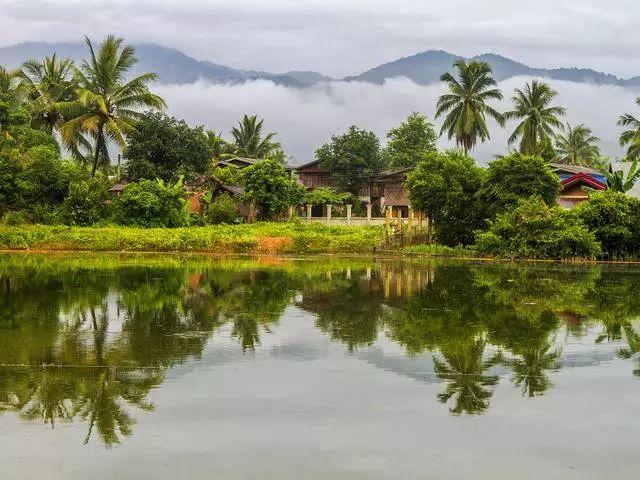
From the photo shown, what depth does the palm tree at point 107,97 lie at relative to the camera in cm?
3822

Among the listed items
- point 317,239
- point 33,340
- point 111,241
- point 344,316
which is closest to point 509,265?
point 317,239

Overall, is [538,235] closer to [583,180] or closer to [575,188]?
[583,180]

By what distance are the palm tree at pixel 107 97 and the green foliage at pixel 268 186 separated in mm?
6000

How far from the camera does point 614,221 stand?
30.7 m

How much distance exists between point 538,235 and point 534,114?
20807mm

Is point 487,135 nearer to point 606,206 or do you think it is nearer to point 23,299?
point 606,206

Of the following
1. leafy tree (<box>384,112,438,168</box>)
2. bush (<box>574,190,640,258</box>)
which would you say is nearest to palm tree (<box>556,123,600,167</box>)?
leafy tree (<box>384,112,438,168</box>)

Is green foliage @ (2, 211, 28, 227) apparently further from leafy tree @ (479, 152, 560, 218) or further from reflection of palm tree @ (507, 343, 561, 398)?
reflection of palm tree @ (507, 343, 561, 398)

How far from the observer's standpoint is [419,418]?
314 inches

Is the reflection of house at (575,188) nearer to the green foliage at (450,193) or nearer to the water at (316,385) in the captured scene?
→ the green foliage at (450,193)

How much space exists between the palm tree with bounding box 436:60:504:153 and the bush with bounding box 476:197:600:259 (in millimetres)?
17736

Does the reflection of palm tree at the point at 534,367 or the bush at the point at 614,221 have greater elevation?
the bush at the point at 614,221

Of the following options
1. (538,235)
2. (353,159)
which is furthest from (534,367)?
(353,159)

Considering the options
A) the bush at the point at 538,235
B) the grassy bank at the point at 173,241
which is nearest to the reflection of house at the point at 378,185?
the grassy bank at the point at 173,241
